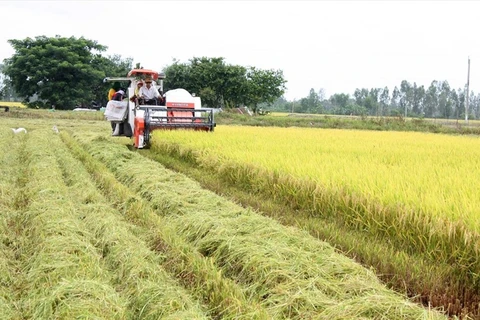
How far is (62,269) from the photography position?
3.25 meters

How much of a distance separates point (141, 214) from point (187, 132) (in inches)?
228

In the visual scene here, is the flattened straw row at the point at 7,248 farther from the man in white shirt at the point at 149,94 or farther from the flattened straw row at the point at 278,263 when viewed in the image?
the man in white shirt at the point at 149,94

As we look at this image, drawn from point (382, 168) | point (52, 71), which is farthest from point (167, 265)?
point (52, 71)

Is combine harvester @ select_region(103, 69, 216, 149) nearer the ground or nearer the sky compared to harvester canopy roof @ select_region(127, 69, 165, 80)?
nearer the ground

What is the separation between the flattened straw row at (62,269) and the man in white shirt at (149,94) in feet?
22.5

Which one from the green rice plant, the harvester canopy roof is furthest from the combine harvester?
the green rice plant

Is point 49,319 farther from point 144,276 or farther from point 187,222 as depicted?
point 187,222

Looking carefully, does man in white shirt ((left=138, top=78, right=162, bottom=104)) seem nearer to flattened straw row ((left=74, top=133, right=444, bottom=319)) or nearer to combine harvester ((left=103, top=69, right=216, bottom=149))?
combine harvester ((left=103, top=69, right=216, bottom=149))

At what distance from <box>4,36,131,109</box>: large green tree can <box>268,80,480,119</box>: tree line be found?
156 ft

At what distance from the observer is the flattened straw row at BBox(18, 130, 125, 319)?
2707mm

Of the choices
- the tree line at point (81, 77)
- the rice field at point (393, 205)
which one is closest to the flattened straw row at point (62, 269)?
the rice field at point (393, 205)

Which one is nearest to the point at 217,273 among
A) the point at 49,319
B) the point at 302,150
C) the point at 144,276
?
the point at 144,276

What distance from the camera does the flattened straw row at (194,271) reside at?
2816mm

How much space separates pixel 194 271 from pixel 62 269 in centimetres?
96
